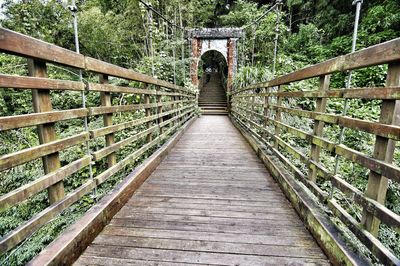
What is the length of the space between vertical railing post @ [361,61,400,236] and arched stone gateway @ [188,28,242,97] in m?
11.3

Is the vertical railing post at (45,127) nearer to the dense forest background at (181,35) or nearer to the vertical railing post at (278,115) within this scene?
the vertical railing post at (278,115)

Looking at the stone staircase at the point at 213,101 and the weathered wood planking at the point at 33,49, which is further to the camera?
the stone staircase at the point at 213,101

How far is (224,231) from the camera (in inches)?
69.7

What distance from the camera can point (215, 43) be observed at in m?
12.7

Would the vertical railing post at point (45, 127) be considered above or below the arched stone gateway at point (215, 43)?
below

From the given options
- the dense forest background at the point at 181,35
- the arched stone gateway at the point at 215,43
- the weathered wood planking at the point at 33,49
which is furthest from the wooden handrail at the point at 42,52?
the arched stone gateway at the point at 215,43

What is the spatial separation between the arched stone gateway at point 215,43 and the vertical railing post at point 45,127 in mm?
11094

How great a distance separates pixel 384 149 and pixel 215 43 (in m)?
12.5

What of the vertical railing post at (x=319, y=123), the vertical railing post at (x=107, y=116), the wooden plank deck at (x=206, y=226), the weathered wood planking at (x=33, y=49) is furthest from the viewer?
the vertical railing post at (x=107, y=116)

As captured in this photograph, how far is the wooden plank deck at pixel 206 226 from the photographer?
4.88 ft

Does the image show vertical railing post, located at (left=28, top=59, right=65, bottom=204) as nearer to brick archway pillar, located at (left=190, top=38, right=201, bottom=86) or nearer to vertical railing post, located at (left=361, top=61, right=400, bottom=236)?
vertical railing post, located at (left=361, top=61, right=400, bottom=236)

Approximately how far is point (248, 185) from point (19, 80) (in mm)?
2272

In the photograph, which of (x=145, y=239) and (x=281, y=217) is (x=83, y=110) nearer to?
(x=145, y=239)

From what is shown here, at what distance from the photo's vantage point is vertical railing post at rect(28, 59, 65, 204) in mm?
1278
